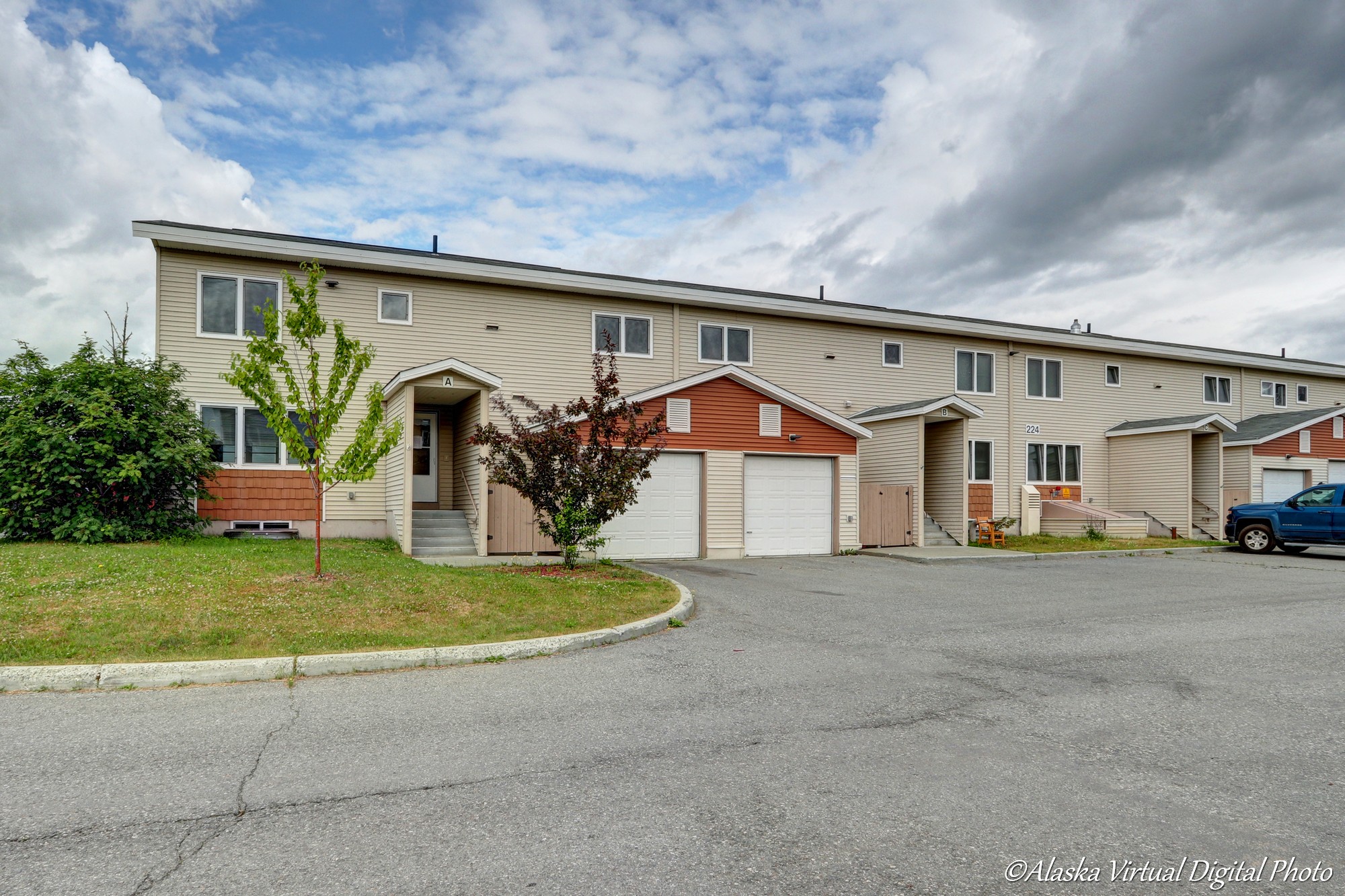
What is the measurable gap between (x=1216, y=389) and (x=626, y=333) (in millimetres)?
22868

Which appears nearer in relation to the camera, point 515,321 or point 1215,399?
point 515,321

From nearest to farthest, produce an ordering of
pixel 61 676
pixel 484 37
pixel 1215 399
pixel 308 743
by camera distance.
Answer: pixel 308 743 → pixel 61 676 → pixel 484 37 → pixel 1215 399

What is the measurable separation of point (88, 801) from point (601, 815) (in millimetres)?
2627

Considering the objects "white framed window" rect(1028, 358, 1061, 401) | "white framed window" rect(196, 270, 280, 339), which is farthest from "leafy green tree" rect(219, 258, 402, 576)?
"white framed window" rect(1028, 358, 1061, 401)

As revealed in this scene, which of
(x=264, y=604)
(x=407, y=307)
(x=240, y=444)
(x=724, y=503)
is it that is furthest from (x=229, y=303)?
(x=724, y=503)

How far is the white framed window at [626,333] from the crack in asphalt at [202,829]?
51.6ft

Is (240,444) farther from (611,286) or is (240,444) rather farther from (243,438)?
(611,286)

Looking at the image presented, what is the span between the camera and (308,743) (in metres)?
5.12

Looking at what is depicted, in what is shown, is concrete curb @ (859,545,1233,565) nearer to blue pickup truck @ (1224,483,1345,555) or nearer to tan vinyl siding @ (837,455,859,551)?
tan vinyl siding @ (837,455,859,551)

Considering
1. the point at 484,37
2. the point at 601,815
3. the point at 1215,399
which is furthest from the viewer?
the point at 1215,399

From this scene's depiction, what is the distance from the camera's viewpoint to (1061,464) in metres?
26.3

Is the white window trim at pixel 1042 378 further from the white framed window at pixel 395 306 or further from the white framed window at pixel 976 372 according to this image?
the white framed window at pixel 395 306

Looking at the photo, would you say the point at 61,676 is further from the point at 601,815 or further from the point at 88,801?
the point at 601,815

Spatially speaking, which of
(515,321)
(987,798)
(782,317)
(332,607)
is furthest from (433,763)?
(782,317)
